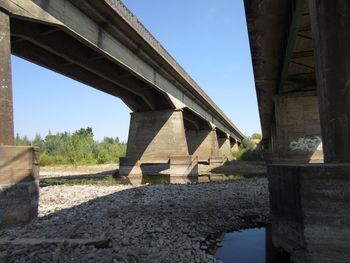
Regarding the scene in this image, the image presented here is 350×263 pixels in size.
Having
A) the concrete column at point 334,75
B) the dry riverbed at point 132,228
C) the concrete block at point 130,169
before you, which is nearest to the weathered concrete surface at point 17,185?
the dry riverbed at point 132,228

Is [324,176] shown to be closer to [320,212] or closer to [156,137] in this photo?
[320,212]

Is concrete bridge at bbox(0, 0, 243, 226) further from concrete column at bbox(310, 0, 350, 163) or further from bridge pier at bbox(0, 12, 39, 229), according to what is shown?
concrete column at bbox(310, 0, 350, 163)

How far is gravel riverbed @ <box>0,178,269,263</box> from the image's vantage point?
5688mm

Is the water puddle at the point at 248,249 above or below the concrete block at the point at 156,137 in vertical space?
below

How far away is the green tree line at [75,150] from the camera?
5775 cm

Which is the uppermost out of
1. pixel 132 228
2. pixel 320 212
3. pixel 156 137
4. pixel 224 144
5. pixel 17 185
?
pixel 156 137

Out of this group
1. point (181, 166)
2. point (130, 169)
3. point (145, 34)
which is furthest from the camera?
point (130, 169)

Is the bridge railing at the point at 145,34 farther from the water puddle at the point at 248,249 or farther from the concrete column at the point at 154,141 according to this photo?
the water puddle at the point at 248,249

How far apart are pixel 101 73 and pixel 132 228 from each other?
17.4 m

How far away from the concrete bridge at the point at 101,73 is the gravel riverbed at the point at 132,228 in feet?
4.53

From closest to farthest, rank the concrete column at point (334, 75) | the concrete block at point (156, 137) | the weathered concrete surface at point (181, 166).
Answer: the concrete column at point (334, 75) < the weathered concrete surface at point (181, 166) < the concrete block at point (156, 137)

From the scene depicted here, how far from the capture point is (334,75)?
5.77 m

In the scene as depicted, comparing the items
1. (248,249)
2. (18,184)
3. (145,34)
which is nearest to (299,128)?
(145,34)

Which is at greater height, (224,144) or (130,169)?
(224,144)
